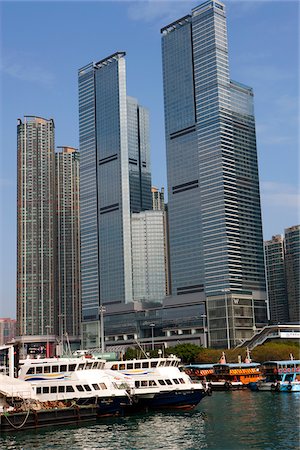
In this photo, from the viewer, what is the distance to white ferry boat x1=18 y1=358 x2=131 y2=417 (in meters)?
72.4

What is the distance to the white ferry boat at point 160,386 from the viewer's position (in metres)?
78.1

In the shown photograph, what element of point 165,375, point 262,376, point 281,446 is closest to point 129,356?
point 262,376

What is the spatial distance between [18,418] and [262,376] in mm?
73461

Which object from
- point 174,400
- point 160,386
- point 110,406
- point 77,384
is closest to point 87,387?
point 77,384

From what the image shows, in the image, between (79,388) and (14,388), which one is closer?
(14,388)

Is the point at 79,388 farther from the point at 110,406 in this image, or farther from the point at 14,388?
the point at 14,388

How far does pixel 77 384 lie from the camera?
73.4 meters

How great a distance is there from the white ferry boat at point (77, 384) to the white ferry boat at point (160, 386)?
350cm

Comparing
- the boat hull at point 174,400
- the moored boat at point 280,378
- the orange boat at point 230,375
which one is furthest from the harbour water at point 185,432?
the orange boat at point 230,375

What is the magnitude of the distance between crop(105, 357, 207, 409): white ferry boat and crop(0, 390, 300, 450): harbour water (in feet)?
7.50

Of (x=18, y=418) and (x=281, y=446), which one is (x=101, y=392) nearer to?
(x=18, y=418)

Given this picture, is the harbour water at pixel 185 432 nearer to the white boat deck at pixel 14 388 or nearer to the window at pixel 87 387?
the window at pixel 87 387

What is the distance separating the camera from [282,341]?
19112 cm

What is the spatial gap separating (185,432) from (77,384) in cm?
1704
